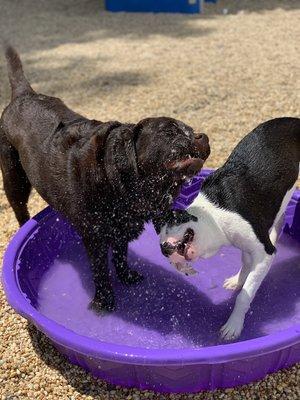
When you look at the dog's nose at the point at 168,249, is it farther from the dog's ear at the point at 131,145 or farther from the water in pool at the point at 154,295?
the water in pool at the point at 154,295

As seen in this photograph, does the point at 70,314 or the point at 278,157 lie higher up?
the point at 278,157

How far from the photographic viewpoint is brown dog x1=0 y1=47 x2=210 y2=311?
2.47 meters

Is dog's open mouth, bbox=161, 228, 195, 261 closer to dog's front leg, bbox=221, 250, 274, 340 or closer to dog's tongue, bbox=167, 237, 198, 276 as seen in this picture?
dog's tongue, bbox=167, 237, 198, 276

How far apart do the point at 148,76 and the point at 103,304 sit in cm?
411

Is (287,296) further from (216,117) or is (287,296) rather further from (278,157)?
(216,117)

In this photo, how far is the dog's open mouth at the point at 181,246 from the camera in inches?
103

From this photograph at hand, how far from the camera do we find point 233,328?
2.96 meters

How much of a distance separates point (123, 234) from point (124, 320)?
571mm

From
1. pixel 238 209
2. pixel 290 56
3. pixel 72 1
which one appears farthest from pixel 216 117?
pixel 72 1

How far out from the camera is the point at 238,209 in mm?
2920

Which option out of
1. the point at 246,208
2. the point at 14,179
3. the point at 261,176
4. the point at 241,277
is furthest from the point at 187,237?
the point at 14,179

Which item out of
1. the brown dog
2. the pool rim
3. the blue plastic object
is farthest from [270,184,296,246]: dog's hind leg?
the blue plastic object

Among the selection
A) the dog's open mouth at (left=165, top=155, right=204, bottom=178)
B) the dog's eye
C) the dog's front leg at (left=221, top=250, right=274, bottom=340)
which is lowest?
the dog's front leg at (left=221, top=250, right=274, bottom=340)

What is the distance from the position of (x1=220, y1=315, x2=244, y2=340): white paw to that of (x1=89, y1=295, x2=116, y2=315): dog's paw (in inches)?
27.1
